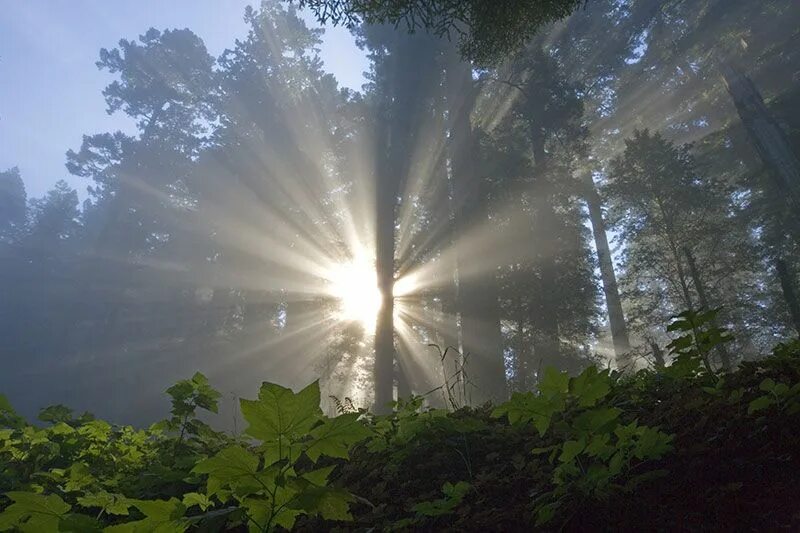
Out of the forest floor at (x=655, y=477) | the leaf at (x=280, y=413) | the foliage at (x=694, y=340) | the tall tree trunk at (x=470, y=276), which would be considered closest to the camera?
the leaf at (x=280, y=413)

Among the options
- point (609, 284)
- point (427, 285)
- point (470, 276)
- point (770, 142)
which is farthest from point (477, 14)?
point (609, 284)

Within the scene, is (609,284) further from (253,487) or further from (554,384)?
(253,487)

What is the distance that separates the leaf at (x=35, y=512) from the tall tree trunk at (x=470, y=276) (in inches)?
442

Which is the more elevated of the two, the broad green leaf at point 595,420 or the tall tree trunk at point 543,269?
the tall tree trunk at point 543,269

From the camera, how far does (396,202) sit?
1852cm

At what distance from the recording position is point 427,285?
19.0m

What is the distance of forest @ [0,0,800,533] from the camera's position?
145 cm

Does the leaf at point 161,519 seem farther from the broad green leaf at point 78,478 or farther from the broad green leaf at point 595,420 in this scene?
the broad green leaf at point 78,478

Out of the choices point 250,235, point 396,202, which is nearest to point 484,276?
point 396,202

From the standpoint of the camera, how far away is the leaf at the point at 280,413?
926mm

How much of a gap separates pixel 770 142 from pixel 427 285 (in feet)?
40.9

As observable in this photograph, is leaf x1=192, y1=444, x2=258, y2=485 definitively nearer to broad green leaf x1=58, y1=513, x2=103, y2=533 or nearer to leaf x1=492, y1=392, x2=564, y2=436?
broad green leaf x1=58, y1=513, x2=103, y2=533

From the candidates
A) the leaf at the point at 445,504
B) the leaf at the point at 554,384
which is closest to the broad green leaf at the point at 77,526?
the leaf at the point at 445,504

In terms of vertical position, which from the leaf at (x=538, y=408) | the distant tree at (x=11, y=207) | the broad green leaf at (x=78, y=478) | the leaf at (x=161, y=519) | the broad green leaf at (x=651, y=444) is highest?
the distant tree at (x=11, y=207)
